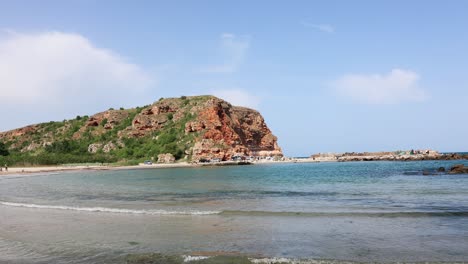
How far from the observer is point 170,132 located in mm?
98875

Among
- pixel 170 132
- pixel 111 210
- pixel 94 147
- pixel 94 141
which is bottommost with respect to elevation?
pixel 111 210

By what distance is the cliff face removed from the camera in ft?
301

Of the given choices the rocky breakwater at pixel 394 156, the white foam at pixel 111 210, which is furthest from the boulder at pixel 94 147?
the white foam at pixel 111 210

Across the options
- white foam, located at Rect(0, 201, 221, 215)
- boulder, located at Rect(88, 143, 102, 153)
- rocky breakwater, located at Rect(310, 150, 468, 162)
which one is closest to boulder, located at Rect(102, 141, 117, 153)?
boulder, located at Rect(88, 143, 102, 153)

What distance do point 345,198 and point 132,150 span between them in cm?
8345

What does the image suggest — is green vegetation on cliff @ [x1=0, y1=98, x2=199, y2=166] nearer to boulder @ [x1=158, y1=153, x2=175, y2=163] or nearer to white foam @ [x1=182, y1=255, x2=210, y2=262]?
boulder @ [x1=158, y1=153, x2=175, y2=163]

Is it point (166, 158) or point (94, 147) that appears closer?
point (166, 158)

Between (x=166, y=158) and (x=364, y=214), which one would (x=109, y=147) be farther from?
(x=364, y=214)

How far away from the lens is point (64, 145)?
325 ft

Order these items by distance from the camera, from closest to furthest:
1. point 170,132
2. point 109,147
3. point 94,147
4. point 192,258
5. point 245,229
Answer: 1. point 192,258
2. point 245,229
3. point 170,132
4. point 109,147
5. point 94,147

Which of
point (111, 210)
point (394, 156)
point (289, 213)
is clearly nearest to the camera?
point (289, 213)

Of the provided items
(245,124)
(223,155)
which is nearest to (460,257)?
(223,155)

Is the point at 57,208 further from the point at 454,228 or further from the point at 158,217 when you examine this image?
the point at 454,228

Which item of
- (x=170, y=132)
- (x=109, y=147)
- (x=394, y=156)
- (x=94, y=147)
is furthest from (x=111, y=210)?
(x=394, y=156)
